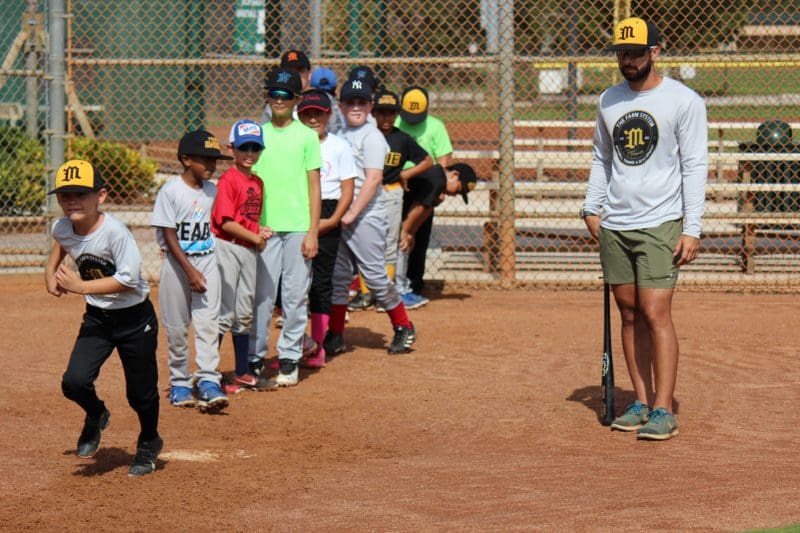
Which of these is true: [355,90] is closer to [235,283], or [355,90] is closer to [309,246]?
[309,246]

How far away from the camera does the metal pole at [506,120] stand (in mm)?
10555

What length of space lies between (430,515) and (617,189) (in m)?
2.20

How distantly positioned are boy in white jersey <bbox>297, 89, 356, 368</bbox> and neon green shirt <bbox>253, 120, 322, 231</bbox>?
0.36 meters

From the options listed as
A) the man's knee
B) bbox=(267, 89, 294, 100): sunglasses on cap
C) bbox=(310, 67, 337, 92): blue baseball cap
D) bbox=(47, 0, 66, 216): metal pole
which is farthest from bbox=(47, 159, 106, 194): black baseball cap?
bbox=(47, 0, 66, 216): metal pole

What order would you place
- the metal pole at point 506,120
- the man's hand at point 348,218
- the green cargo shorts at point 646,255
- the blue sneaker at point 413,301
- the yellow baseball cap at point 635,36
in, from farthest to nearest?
the metal pole at point 506,120, the blue sneaker at point 413,301, the man's hand at point 348,218, the green cargo shorts at point 646,255, the yellow baseball cap at point 635,36

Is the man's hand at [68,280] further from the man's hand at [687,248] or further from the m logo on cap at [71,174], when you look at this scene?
the man's hand at [687,248]

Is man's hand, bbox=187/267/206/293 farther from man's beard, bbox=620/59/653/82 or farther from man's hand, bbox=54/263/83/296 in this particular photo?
man's beard, bbox=620/59/653/82

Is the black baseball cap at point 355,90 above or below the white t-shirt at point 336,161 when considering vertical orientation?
above

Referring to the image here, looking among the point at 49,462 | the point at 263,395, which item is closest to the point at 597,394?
the point at 263,395

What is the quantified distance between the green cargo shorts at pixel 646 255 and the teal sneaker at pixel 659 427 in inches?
26.6

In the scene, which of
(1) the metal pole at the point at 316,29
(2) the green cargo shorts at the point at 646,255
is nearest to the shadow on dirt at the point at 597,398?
(2) the green cargo shorts at the point at 646,255

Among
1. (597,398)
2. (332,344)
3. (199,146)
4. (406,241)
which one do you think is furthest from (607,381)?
(406,241)

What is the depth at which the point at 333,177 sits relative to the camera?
307 inches

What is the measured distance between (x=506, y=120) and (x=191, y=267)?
4.90 m
